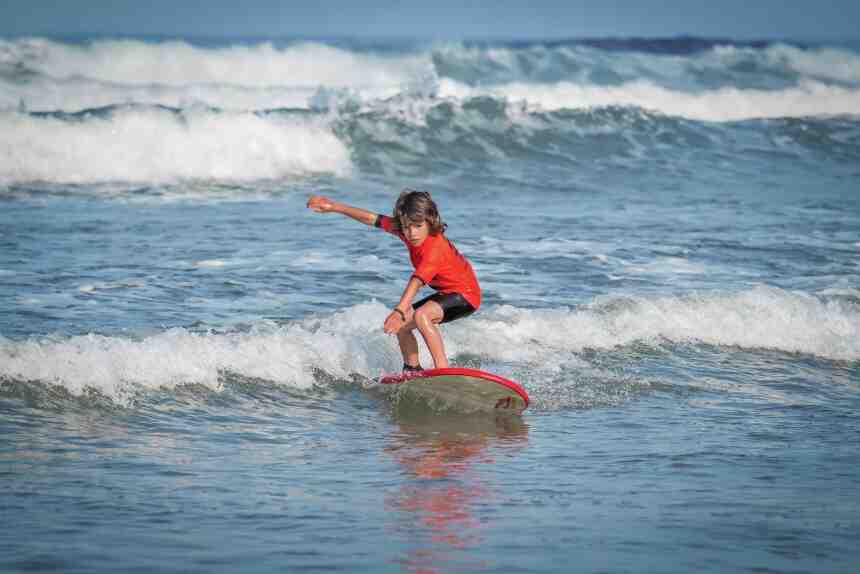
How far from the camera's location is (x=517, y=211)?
18047 mm

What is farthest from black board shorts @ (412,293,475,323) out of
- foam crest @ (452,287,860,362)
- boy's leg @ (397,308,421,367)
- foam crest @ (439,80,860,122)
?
foam crest @ (439,80,860,122)

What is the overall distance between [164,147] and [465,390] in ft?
47.5

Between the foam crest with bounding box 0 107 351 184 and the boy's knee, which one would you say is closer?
the boy's knee

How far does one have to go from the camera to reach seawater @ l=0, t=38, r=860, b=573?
5.61 metres

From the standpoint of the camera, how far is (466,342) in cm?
1026

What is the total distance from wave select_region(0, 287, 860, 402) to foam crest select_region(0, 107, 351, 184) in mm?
10739

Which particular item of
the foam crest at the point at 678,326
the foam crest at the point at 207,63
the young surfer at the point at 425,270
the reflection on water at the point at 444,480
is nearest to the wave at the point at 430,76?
the foam crest at the point at 207,63

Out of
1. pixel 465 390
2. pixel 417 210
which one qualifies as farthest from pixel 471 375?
pixel 417 210

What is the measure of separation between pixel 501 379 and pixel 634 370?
202 centimetres

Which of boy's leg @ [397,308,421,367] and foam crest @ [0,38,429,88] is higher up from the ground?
foam crest @ [0,38,429,88]

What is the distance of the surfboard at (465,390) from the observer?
8148 mm

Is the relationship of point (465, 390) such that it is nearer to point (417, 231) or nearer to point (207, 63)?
point (417, 231)

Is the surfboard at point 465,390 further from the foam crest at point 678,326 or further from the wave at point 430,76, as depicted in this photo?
the wave at point 430,76

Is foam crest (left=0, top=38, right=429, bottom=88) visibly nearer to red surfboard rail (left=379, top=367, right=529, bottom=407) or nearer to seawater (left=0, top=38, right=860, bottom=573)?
seawater (left=0, top=38, right=860, bottom=573)
